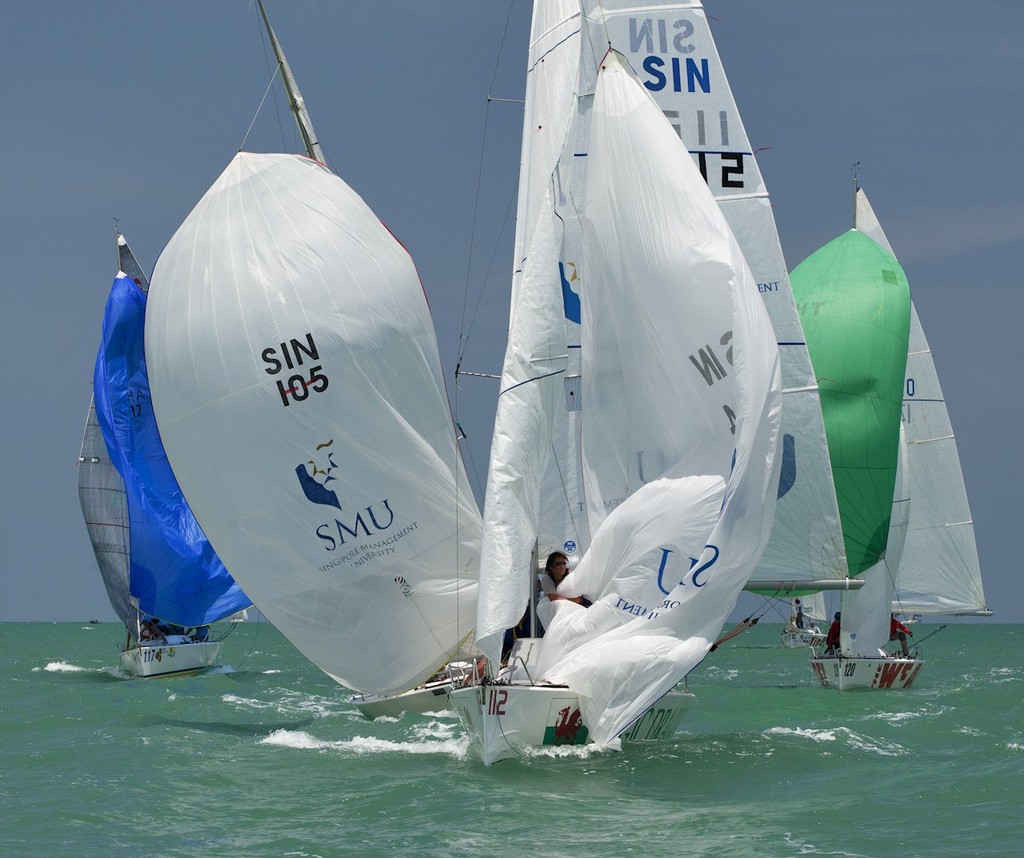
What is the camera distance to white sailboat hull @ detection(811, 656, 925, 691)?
2219 centimetres

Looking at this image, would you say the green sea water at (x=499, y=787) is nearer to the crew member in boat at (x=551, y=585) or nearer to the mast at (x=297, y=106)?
the crew member in boat at (x=551, y=585)

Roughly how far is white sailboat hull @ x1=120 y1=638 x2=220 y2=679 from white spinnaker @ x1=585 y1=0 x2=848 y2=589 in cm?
1438

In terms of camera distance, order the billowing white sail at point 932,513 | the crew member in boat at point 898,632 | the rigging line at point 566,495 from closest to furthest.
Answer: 1. the rigging line at point 566,495
2. the crew member in boat at point 898,632
3. the billowing white sail at point 932,513

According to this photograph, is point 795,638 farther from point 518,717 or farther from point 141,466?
point 518,717

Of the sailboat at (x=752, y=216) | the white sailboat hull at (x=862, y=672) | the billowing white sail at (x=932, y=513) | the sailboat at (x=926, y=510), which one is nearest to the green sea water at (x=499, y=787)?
the sailboat at (x=752, y=216)

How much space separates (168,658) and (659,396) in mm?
17186

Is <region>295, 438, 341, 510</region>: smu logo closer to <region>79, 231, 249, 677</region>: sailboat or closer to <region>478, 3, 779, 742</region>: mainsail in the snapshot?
<region>478, 3, 779, 742</region>: mainsail

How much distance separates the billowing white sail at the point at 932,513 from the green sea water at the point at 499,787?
378 inches

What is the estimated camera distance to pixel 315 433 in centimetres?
1351

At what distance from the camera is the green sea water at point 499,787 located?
9.57 metres

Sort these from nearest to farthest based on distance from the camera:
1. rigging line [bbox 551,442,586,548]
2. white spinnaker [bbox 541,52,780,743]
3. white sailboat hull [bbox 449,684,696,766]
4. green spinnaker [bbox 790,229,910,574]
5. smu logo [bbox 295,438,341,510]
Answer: white sailboat hull [bbox 449,684,696,766]
white spinnaker [bbox 541,52,780,743]
smu logo [bbox 295,438,341,510]
rigging line [bbox 551,442,586,548]
green spinnaker [bbox 790,229,910,574]

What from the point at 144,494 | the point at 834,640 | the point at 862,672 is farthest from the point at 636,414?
the point at 144,494

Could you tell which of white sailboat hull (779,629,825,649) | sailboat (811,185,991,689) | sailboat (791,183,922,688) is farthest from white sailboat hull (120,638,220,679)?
white sailboat hull (779,629,825,649)

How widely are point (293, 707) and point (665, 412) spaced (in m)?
9.51
